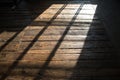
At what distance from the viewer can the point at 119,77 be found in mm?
2334

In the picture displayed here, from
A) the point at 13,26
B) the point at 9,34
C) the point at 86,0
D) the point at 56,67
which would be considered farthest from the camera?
the point at 86,0

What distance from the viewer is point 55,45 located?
2.94 metres

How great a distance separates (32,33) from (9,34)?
365 mm

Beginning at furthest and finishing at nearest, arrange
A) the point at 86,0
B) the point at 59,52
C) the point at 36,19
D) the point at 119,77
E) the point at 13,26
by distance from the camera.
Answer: the point at 86,0
the point at 36,19
the point at 13,26
the point at 59,52
the point at 119,77

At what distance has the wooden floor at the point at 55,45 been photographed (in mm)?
2418

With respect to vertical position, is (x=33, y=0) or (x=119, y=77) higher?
(x=33, y=0)

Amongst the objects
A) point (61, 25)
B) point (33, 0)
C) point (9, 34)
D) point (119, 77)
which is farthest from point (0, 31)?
point (119, 77)

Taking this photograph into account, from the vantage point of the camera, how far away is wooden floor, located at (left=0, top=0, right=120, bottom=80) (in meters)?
2.42

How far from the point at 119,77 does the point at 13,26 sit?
199 centimetres

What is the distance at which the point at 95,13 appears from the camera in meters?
3.98

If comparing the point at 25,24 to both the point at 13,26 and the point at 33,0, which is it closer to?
the point at 13,26

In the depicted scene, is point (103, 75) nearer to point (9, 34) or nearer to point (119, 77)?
point (119, 77)

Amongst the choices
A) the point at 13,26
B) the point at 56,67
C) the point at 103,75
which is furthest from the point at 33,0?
the point at 103,75

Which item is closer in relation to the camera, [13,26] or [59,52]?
[59,52]
